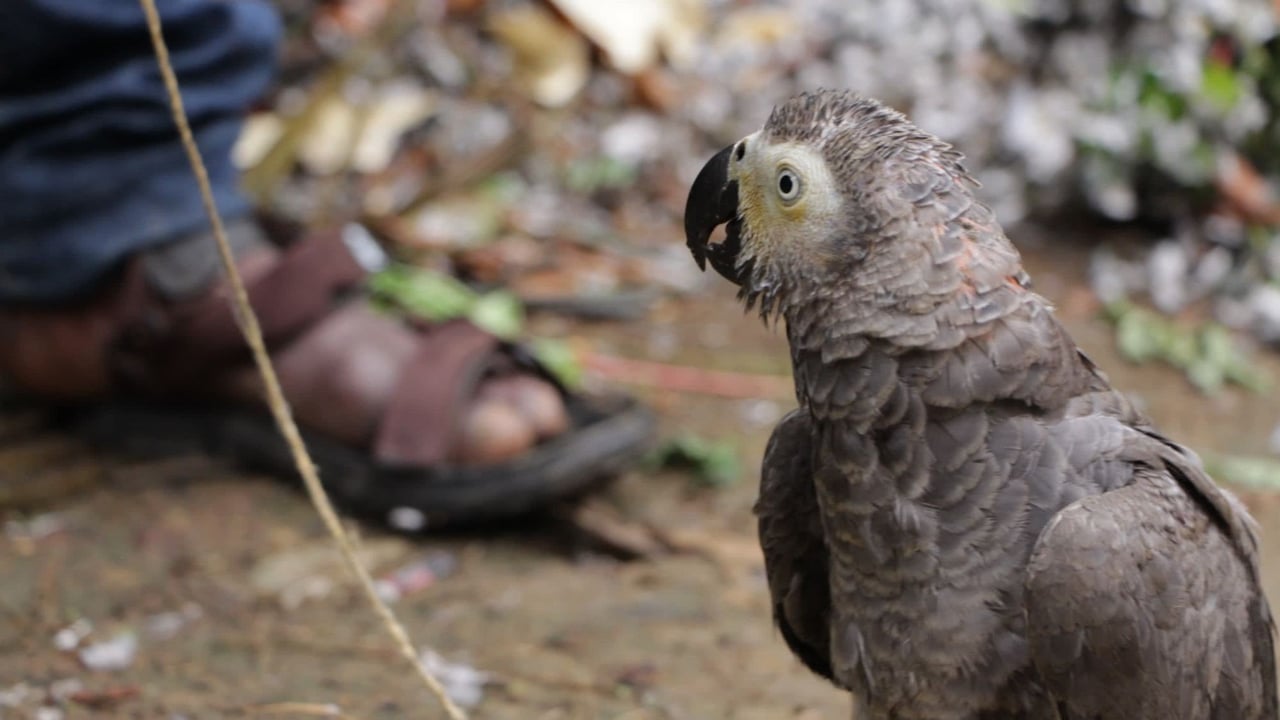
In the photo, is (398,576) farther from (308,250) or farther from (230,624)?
(308,250)

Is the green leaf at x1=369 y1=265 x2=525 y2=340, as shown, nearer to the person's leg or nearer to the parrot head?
the person's leg

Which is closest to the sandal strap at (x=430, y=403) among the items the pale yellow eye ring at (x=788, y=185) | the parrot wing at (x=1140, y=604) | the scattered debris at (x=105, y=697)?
the scattered debris at (x=105, y=697)

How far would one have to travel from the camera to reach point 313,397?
8.42ft

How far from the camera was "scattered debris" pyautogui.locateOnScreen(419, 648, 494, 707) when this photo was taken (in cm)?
196

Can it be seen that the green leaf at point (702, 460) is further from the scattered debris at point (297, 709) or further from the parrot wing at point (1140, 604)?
the parrot wing at point (1140, 604)

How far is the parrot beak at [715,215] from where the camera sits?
1.57m

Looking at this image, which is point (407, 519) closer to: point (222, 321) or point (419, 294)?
point (222, 321)

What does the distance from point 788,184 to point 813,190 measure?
0.04m

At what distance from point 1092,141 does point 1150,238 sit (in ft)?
1.50

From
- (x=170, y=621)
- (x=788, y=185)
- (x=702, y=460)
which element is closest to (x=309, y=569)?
(x=170, y=621)

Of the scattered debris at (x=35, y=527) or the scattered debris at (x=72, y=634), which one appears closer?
the scattered debris at (x=72, y=634)

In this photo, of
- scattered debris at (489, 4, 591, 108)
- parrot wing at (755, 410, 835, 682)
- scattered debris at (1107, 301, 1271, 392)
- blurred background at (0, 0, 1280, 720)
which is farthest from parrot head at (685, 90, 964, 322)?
scattered debris at (1107, 301, 1271, 392)

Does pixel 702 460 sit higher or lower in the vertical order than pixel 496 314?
lower

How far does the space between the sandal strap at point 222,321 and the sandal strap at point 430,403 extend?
0.29 meters
